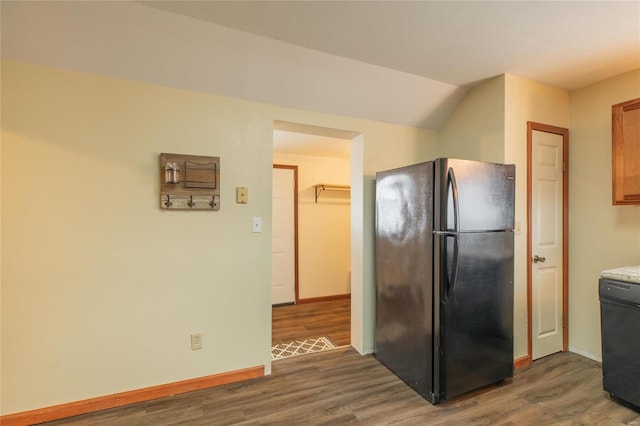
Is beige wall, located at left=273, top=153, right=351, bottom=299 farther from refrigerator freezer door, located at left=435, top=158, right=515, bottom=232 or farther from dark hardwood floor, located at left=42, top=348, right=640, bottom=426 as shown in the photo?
refrigerator freezer door, located at left=435, top=158, right=515, bottom=232

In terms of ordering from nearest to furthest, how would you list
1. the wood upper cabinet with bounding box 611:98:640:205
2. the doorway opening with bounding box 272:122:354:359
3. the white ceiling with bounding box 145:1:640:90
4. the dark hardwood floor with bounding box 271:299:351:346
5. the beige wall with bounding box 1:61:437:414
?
the white ceiling with bounding box 145:1:640:90, the beige wall with bounding box 1:61:437:414, the wood upper cabinet with bounding box 611:98:640:205, the dark hardwood floor with bounding box 271:299:351:346, the doorway opening with bounding box 272:122:354:359

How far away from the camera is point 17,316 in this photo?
1750mm

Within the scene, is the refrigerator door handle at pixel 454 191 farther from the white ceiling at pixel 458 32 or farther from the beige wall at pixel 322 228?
the beige wall at pixel 322 228

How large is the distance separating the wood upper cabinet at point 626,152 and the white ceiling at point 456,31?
0.40m

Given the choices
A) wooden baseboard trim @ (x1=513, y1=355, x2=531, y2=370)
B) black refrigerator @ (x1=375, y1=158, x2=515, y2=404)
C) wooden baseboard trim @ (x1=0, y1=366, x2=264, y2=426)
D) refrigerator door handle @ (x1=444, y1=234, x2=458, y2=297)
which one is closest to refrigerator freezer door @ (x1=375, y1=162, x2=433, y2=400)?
black refrigerator @ (x1=375, y1=158, x2=515, y2=404)

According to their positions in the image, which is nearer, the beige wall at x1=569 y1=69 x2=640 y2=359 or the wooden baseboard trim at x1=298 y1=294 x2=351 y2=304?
the beige wall at x1=569 y1=69 x2=640 y2=359

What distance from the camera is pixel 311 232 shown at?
450 cm

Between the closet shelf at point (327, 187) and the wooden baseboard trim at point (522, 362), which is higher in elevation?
the closet shelf at point (327, 187)

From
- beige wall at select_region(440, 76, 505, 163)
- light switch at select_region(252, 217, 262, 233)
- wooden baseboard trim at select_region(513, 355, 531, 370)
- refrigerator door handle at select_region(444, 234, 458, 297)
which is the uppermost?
beige wall at select_region(440, 76, 505, 163)

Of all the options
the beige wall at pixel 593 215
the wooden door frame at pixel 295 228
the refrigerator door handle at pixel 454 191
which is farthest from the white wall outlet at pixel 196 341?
the beige wall at pixel 593 215

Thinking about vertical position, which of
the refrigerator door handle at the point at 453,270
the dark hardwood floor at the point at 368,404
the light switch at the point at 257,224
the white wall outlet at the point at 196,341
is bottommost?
the dark hardwood floor at the point at 368,404

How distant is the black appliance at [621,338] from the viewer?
6.05 feet

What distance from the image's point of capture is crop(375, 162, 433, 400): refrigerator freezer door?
6.74 feet

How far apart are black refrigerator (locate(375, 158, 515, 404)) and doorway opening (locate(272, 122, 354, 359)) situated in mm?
1740
